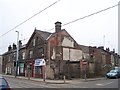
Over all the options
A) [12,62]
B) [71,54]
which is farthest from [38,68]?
[12,62]

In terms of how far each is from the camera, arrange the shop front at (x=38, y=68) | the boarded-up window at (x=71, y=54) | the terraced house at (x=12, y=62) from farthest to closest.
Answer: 1. the terraced house at (x=12, y=62)
2. the boarded-up window at (x=71, y=54)
3. the shop front at (x=38, y=68)

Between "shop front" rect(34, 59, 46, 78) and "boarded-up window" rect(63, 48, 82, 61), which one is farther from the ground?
"boarded-up window" rect(63, 48, 82, 61)

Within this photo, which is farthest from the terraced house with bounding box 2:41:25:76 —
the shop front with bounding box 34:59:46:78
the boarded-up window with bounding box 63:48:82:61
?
the boarded-up window with bounding box 63:48:82:61

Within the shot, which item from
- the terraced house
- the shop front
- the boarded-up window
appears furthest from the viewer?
the terraced house

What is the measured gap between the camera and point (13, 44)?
227 feet

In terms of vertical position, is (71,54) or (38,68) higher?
(71,54)

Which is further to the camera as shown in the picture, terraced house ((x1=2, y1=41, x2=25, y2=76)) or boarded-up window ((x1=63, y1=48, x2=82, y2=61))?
terraced house ((x1=2, y1=41, x2=25, y2=76))

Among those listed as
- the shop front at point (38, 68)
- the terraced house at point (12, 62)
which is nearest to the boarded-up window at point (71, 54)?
the shop front at point (38, 68)

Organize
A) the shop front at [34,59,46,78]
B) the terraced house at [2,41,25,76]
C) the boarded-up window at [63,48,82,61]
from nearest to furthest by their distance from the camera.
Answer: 1. the shop front at [34,59,46,78]
2. the boarded-up window at [63,48,82,61]
3. the terraced house at [2,41,25,76]

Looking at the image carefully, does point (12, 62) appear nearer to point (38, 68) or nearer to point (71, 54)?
→ point (38, 68)

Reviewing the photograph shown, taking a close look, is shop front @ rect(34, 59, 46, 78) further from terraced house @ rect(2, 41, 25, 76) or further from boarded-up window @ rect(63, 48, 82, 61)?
terraced house @ rect(2, 41, 25, 76)

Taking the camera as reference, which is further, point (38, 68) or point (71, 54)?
point (71, 54)

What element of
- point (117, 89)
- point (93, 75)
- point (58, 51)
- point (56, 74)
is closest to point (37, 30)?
point (58, 51)

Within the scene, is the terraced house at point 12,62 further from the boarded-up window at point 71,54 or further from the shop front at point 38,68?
the boarded-up window at point 71,54
